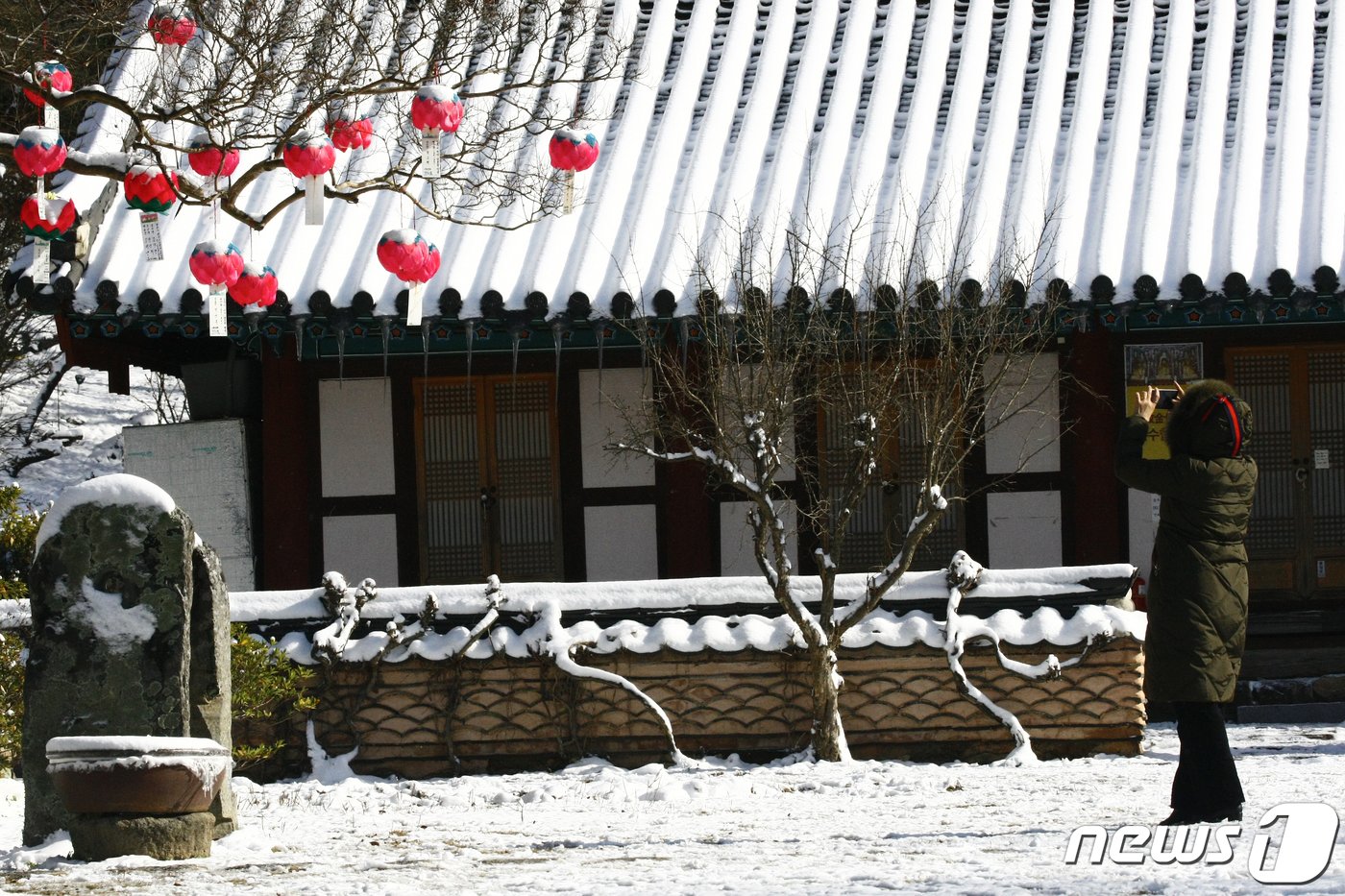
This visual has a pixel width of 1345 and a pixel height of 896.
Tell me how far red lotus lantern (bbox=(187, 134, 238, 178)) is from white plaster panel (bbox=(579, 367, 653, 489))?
300 centimetres

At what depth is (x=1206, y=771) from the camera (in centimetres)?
546

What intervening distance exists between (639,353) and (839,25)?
337 cm

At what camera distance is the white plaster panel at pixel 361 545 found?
39.3ft

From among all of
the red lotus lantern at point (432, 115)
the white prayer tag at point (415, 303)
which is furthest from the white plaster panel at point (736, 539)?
the red lotus lantern at point (432, 115)

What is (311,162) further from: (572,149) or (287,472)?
(287,472)

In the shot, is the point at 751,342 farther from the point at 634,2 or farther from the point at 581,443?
the point at 634,2

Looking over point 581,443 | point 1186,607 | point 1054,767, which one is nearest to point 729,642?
point 1054,767

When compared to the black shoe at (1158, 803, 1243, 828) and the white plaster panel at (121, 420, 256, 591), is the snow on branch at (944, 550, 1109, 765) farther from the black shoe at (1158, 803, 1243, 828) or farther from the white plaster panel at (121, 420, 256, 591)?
the white plaster panel at (121, 420, 256, 591)

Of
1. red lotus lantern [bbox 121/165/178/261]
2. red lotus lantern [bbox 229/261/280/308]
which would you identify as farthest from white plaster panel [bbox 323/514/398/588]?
red lotus lantern [bbox 121/165/178/261]

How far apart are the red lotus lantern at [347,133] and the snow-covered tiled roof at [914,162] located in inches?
49.2

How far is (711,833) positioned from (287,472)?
253 inches

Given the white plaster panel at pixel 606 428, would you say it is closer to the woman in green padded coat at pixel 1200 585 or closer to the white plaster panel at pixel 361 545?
the white plaster panel at pixel 361 545

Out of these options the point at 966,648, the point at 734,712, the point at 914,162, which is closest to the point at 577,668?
the point at 734,712

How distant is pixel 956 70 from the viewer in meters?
12.7
